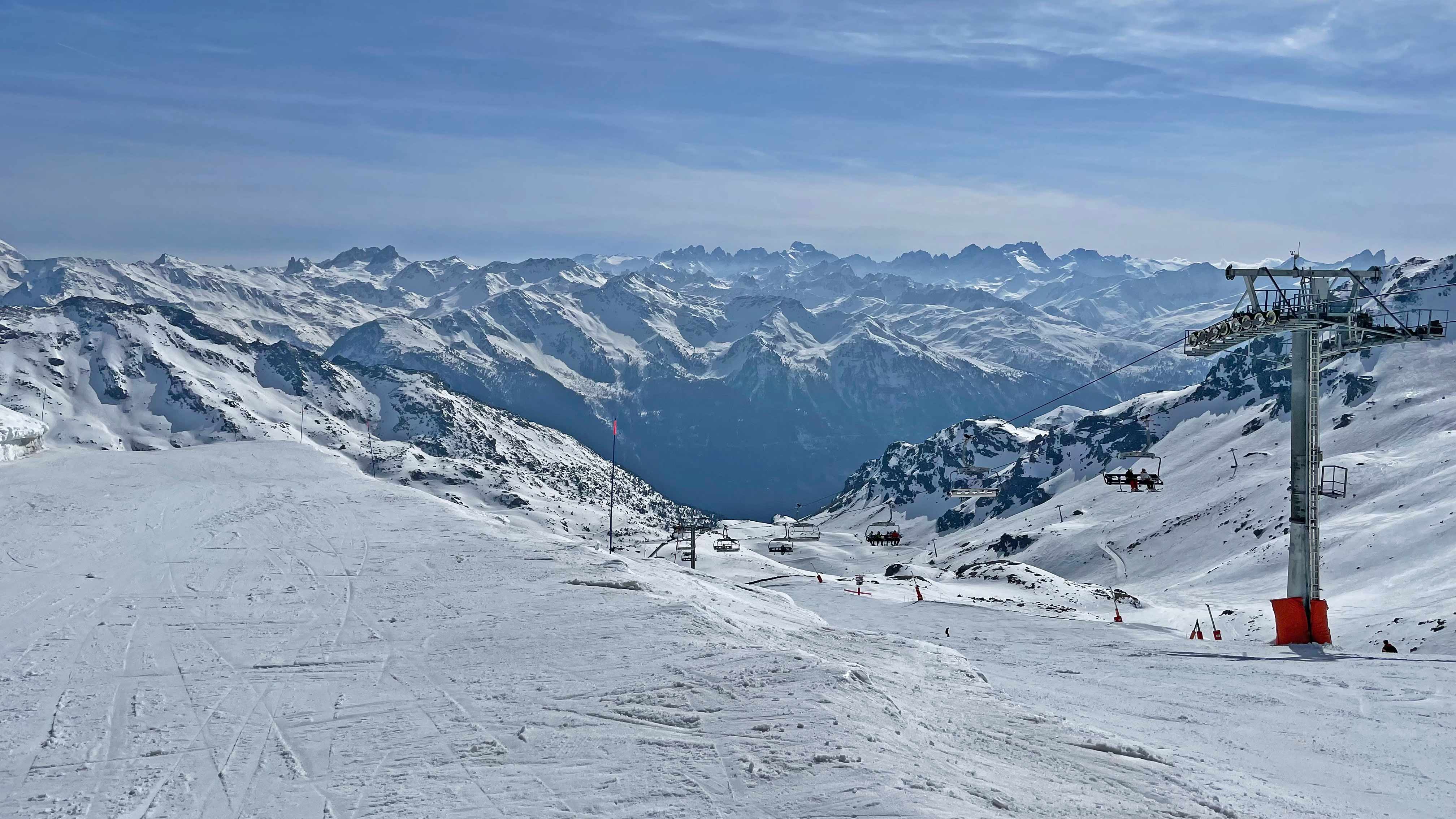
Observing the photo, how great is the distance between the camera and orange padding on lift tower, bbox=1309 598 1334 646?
34062 millimetres

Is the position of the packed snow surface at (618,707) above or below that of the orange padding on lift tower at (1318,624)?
above

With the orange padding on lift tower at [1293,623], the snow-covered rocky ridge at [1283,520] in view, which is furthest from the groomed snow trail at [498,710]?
the snow-covered rocky ridge at [1283,520]

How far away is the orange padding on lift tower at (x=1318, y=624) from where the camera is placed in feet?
112

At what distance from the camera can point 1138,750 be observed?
63.2 feet

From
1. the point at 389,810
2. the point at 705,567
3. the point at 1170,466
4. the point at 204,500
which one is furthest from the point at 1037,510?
the point at 389,810

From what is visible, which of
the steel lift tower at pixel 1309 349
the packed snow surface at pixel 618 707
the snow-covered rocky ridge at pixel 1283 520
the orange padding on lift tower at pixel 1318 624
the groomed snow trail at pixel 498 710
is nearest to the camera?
the groomed snow trail at pixel 498 710

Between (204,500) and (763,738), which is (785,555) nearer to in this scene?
(204,500)

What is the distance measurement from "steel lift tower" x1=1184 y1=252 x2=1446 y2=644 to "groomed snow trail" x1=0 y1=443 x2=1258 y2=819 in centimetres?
1499

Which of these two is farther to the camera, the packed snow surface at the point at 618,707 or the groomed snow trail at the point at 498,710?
the packed snow surface at the point at 618,707

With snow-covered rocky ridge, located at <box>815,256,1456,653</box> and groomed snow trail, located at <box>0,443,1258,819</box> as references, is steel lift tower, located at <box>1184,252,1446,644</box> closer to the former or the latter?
snow-covered rocky ridge, located at <box>815,256,1456,653</box>

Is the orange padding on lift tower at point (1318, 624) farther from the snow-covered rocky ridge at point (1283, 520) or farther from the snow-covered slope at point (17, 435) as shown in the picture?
the snow-covered slope at point (17, 435)

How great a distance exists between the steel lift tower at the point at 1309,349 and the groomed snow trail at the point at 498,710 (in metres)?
15.0

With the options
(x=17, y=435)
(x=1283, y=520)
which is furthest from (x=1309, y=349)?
(x=17, y=435)

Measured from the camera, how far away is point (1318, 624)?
3412 centimetres
